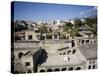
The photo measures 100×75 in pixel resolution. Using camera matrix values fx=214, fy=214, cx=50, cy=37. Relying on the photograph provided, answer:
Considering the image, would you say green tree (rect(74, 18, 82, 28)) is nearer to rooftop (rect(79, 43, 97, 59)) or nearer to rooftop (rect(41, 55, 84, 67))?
rooftop (rect(79, 43, 97, 59))

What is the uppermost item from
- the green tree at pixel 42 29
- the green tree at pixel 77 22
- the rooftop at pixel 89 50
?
the green tree at pixel 77 22

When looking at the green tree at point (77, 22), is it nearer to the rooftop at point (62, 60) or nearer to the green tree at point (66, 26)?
the green tree at point (66, 26)

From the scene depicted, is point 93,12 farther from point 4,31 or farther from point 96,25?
point 4,31

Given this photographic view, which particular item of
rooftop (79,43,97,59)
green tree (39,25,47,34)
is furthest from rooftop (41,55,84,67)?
green tree (39,25,47,34)

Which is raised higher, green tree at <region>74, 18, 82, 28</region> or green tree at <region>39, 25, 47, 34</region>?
green tree at <region>74, 18, 82, 28</region>

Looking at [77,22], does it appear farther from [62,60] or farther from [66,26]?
[62,60]

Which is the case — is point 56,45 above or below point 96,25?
below

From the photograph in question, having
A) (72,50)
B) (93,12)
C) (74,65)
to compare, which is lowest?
(74,65)

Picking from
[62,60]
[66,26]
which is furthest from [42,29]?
[62,60]

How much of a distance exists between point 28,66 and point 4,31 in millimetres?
435

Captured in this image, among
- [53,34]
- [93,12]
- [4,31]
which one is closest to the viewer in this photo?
[4,31]

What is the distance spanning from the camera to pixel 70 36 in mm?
2375

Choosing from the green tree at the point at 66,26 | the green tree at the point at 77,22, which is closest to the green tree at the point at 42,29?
the green tree at the point at 66,26

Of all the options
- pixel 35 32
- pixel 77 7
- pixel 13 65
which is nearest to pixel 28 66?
pixel 13 65
